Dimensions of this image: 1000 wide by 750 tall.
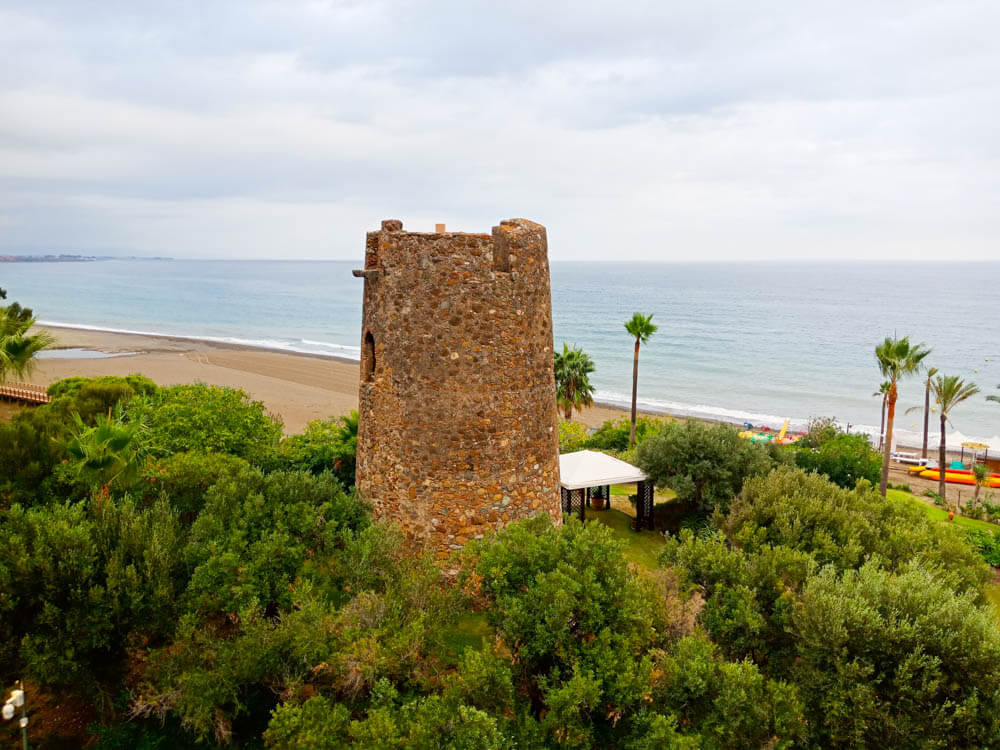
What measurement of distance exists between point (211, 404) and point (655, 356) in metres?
54.9

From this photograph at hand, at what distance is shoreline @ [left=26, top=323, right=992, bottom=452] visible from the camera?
1607 inches

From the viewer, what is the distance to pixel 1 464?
39.1 ft

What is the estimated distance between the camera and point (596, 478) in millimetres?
17297

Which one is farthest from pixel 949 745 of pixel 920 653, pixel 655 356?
pixel 655 356

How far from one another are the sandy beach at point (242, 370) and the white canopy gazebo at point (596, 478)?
1963cm

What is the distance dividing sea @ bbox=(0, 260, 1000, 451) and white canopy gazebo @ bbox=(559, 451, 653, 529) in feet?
76.7

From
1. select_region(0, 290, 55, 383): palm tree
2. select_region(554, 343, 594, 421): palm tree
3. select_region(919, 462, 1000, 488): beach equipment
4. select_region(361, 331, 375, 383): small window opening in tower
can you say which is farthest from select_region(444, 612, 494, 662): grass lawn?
select_region(919, 462, 1000, 488): beach equipment

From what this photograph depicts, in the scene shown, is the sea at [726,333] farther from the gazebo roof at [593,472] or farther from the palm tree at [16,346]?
the palm tree at [16,346]

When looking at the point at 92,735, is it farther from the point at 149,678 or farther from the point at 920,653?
the point at 920,653

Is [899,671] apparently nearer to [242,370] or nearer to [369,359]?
[369,359]

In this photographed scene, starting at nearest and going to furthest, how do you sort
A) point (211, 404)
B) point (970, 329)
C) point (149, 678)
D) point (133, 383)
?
point (149, 678), point (211, 404), point (133, 383), point (970, 329)

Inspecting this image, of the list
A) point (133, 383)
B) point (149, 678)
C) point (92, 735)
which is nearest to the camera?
point (149, 678)

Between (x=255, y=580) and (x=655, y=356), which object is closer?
(x=255, y=580)

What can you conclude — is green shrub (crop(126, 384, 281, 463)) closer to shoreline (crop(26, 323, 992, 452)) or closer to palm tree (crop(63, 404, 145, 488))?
palm tree (crop(63, 404, 145, 488))
